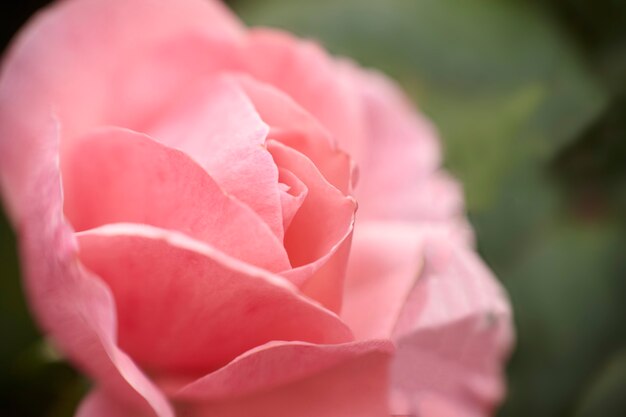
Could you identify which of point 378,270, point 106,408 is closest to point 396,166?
point 378,270

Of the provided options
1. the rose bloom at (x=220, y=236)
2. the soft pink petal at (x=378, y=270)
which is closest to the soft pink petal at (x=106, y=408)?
the rose bloom at (x=220, y=236)

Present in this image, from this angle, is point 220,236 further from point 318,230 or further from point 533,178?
point 533,178

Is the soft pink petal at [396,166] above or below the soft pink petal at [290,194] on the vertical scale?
below

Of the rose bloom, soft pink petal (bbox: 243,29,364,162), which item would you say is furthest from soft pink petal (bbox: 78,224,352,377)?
soft pink petal (bbox: 243,29,364,162)

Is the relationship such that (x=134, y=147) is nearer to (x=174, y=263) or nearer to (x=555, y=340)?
(x=174, y=263)

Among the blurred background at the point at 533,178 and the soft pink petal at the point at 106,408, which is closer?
the soft pink petal at the point at 106,408

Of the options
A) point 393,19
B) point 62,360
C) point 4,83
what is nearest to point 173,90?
point 4,83

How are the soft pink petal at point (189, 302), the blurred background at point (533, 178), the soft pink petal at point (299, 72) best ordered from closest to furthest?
the soft pink petal at point (189, 302), the soft pink petal at point (299, 72), the blurred background at point (533, 178)

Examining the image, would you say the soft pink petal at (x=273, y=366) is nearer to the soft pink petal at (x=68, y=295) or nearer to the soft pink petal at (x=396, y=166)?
the soft pink petal at (x=68, y=295)
